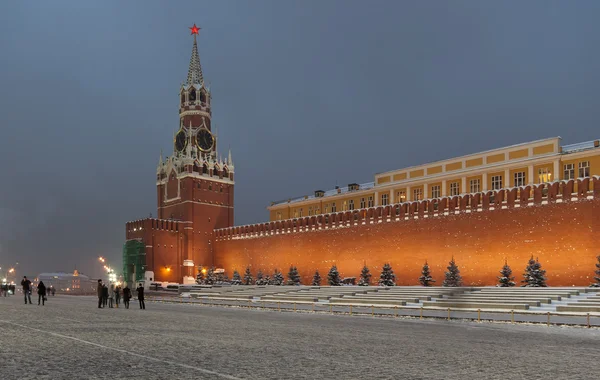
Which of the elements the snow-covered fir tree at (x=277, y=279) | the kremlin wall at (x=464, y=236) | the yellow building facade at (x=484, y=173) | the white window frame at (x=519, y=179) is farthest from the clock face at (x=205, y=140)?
the white window frame at (x=519, y=179)

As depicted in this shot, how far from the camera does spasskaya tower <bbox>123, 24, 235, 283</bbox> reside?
2117 inches

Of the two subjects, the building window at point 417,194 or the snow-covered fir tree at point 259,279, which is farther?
the snow-covered fir tree at point 259,279

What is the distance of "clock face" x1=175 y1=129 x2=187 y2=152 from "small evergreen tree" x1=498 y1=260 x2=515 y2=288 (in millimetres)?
37795

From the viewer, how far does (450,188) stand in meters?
40.1

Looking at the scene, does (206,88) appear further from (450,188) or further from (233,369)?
(233,369)

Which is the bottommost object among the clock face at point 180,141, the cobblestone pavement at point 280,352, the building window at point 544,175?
the cobblestone pavement at point 280,352

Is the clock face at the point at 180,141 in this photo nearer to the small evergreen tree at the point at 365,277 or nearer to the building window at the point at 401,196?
the building window at the point at 401,196

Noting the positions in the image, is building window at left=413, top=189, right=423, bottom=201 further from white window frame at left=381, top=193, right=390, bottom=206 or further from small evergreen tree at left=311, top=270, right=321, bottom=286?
small evergreen tree at left=311, top=270, right=321, bottom=286

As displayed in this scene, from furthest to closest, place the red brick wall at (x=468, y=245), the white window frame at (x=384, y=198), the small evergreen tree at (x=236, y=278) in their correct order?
the small evergreen tree at (x=236, y=278) < the white window frame at (x=384, y=198) < the red brick wall at (x=468, y=245)

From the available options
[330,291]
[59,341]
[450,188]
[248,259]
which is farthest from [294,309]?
[248,259]

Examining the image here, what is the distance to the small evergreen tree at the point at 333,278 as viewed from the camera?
1556 inches

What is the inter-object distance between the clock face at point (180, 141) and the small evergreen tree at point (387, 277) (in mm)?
30391

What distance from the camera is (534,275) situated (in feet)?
92.6

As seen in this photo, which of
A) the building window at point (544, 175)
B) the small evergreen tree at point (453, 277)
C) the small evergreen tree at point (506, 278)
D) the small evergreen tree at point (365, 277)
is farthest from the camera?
the small evergreen tree at point (365, 277)
